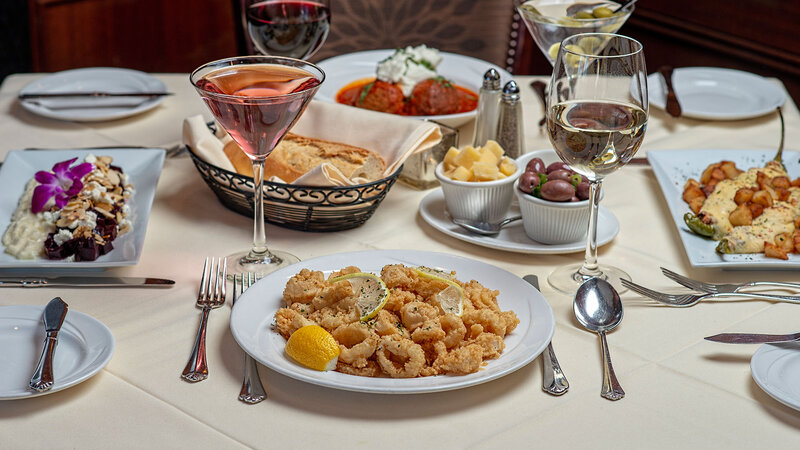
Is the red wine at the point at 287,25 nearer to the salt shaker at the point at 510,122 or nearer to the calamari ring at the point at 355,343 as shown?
the salt shaker at the point at 510,122

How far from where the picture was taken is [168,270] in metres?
1.36

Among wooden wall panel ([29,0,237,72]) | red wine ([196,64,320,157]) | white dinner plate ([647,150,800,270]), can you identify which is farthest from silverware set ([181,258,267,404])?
wooden wall panel ([29,0,237,72])

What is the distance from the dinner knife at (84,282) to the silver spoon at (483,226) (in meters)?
0.53

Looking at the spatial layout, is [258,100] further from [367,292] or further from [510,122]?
[510,122]

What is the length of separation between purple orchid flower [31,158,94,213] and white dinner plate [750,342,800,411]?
1.14 m

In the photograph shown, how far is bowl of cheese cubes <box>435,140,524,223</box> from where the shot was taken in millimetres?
1470

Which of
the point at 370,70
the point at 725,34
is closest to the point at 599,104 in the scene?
the point at 370,70

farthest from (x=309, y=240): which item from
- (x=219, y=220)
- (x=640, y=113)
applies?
(x=640, y=113)

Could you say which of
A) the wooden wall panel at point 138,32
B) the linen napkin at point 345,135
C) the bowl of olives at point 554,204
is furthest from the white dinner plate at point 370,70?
the wooden wall panel at point 138,32

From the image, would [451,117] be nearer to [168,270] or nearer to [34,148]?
[168,270]

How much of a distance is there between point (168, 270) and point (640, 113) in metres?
0.81

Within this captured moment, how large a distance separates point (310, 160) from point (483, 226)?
37 centimetres

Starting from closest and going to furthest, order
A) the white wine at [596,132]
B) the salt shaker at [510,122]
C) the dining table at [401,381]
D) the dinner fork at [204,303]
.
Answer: the dining table at [401,381] < the dinner fork at [204,303] < the white wine at [596,132] < the salt shaker at [510,122]

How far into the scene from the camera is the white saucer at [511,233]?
4.64ft
